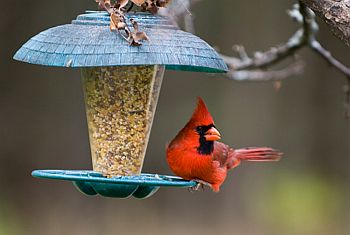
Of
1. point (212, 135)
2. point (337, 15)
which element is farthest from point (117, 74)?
point (337, 15)

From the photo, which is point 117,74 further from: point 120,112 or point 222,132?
point 222,132

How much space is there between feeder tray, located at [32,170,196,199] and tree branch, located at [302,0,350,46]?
76cm

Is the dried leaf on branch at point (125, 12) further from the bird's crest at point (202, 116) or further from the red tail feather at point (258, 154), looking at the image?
the red tail feather at point (258, 154)

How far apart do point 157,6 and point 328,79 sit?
492cm

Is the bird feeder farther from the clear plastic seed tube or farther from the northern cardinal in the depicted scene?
the northern cardinal

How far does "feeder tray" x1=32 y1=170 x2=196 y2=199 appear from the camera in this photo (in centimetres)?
285

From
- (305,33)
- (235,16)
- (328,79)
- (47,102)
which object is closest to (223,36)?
(235,16)

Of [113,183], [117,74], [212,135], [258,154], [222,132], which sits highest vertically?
[117,74]

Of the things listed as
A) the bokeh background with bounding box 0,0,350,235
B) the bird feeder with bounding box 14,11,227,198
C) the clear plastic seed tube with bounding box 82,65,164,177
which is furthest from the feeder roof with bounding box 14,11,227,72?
the bokeh background with bounding box 0,0,350,235

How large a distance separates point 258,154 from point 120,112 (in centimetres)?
154

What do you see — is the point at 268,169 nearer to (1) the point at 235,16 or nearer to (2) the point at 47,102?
(1) the point at 235,16

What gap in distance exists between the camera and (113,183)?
2.88 metres

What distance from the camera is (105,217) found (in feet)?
23.7

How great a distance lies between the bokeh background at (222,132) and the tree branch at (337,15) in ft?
14.8
